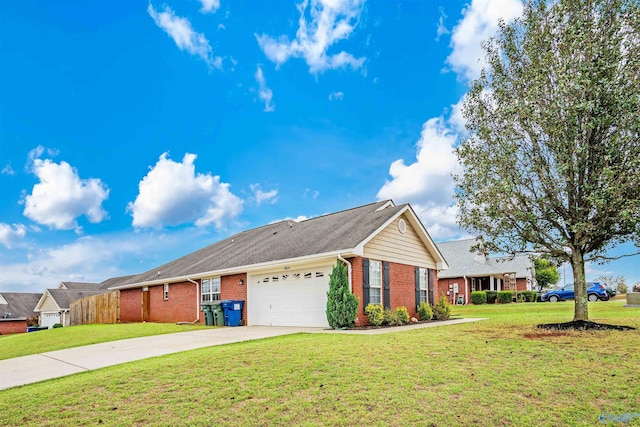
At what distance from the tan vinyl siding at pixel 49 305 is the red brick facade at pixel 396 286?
130ft

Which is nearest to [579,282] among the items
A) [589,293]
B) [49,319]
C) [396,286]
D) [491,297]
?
[396,286]

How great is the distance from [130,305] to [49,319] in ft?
80.2

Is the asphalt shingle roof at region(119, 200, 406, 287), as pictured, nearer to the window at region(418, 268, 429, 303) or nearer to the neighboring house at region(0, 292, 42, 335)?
the window at region(418, 268, 429, 303)

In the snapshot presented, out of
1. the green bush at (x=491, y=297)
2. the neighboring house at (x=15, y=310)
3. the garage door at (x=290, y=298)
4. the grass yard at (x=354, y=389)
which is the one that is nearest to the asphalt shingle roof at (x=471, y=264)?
the green bush at (x=491, y=297)

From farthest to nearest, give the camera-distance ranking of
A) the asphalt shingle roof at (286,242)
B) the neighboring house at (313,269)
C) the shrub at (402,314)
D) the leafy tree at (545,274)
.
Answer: the leafy tree at (545,274)
the shrub at (402,314)
the asphalt shingle roof at (286,242)
the neighboring house at (313,269)

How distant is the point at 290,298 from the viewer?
54.1 ft

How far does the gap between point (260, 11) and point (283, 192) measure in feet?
26.7

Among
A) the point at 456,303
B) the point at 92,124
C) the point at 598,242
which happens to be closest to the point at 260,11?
the point at 92,124

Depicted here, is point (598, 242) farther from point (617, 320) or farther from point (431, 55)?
point (431, 55)

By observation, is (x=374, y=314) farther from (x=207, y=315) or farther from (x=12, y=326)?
(x=12, y=326)

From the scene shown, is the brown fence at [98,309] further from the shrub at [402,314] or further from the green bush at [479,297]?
the green bush at [479,297]

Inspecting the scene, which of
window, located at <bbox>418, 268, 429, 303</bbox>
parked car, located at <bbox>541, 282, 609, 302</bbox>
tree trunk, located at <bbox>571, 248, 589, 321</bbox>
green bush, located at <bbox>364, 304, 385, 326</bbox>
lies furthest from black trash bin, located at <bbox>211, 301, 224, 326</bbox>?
parked car, located at <bbox>541, 282, 609, 302</bbox>

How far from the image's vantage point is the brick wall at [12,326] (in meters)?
46.8

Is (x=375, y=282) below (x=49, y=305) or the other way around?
the other way around
